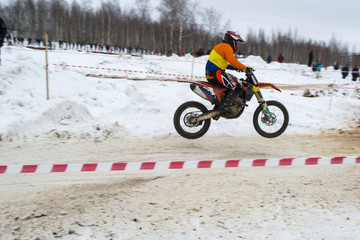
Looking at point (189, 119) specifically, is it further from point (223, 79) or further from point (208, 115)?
point (223, 79)

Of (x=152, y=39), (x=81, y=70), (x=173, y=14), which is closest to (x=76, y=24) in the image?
(x=152, y=39)

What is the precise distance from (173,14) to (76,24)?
27584 mm

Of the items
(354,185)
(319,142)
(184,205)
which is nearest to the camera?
(184,205)

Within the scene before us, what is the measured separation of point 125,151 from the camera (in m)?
5.94

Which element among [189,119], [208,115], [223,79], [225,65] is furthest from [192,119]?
[225,65]

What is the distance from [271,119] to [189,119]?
1.67 meters

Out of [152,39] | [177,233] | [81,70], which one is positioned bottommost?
[177,233]

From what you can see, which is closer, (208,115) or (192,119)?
(208,115)

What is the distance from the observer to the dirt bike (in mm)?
5859

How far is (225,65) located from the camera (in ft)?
19.1

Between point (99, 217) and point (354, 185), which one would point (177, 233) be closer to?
point (99, 217)

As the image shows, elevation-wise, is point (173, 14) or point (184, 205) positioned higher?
point (173, 14)

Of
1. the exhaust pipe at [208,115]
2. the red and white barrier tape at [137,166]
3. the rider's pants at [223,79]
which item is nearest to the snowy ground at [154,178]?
the red and white barrier tape at [137,166]

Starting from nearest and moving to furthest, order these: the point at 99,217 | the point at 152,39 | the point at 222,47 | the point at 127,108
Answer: the point at 99,217
the point at 222,47
the point at 127,108
the point at 152,39
